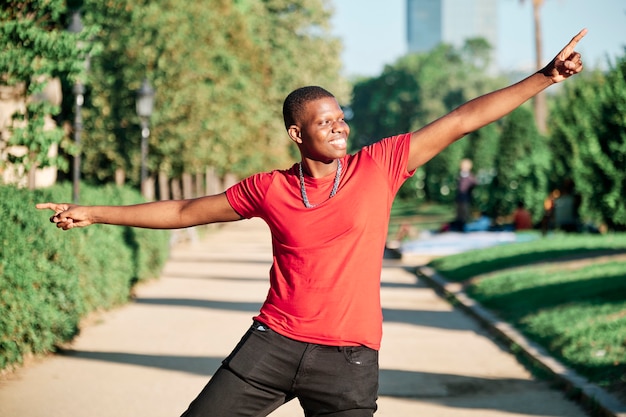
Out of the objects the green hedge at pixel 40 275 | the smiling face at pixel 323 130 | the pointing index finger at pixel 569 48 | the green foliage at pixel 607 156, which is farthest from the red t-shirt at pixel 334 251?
the green foliage at pixel 607 156

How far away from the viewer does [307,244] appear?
4.31m

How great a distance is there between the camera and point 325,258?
428cm

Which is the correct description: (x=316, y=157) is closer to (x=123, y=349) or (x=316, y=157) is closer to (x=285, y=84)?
(x=123, y=349)

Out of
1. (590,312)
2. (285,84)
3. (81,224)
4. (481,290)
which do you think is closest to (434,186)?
(285,84)

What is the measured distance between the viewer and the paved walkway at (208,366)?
8.00 metres

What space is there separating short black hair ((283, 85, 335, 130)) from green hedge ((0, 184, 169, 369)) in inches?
193

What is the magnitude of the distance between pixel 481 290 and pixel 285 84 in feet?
114

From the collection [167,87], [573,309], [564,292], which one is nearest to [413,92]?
[167,87]

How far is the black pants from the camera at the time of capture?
4.23 m

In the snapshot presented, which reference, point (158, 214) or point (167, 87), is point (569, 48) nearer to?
point (158, 214)

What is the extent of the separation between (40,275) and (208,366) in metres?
1.70

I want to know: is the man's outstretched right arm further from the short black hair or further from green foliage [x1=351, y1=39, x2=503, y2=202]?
green foliage [x1=351, y1=39, x2=503, y2=202]

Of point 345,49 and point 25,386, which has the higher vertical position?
point 345,49

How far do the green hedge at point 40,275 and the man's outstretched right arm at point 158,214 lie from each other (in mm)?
4081
